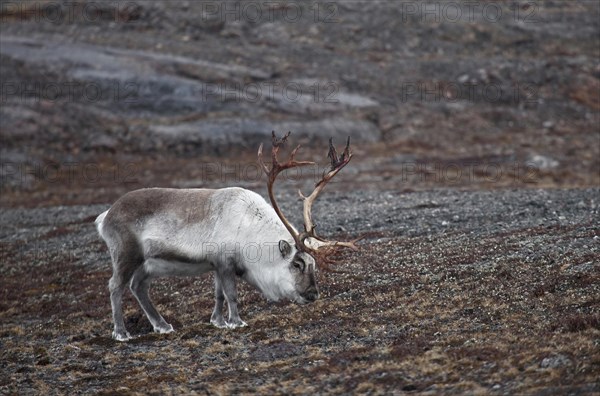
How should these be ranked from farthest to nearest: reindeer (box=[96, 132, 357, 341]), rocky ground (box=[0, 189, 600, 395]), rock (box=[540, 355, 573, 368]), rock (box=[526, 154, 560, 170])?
rock (box=[526, 154, 560, 170])
reindeer (box=[96, 132, 357, 341])
rocky ground (box=[0, 189, 600, 395])
rock (box=[540, 355, 573, 368])

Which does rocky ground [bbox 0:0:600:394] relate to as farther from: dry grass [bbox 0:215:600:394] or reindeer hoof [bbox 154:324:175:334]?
reindeer hoof [bbox 154:324:175:334]

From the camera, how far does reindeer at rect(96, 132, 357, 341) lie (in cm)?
1373

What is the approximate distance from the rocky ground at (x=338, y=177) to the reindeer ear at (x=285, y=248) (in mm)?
870

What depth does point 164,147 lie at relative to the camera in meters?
38.4

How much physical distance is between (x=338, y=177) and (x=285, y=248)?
21.7 metres

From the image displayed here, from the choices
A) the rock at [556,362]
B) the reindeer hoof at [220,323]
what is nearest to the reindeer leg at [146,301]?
the reindeer hoof at [220,323]

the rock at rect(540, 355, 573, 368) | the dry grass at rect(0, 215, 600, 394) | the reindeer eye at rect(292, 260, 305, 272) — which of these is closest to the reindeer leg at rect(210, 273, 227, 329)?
the dry grass at rect(0, 215, 600, 394)

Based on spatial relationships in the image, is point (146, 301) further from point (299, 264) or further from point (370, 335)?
point (370, 335)

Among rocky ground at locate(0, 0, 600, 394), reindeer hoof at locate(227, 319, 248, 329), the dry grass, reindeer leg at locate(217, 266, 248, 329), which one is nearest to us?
the dry grass

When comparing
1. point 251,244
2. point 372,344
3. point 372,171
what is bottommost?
point 372,171

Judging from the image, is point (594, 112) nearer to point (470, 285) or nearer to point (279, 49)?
point (279, 49)

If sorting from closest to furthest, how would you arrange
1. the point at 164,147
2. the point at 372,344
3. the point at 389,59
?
the point at 372,344
the point at 164,147
the point at 389,59

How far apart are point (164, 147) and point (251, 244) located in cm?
2530

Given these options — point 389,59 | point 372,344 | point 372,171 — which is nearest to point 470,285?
point 372,344
